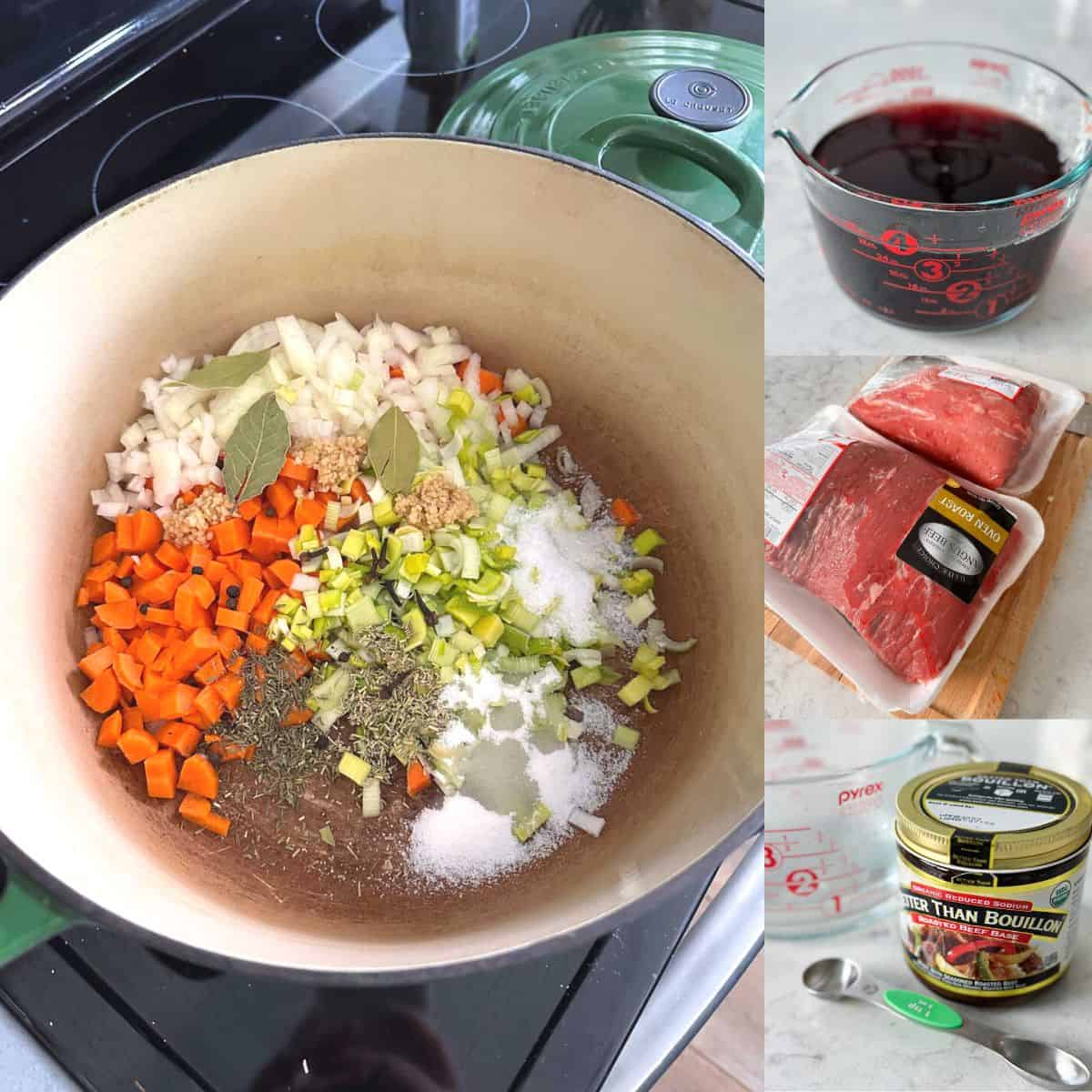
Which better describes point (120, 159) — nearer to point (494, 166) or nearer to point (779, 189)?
point (494, 166)

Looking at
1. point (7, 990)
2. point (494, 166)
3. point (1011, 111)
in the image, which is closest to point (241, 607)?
point (7, 990)

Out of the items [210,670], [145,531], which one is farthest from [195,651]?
[145,531]

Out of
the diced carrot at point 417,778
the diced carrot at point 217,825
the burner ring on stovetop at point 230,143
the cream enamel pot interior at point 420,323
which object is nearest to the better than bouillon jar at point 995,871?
the cream enamel pot interior at point 420,323

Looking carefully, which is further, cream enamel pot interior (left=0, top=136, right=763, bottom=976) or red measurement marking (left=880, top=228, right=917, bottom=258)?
cream enamel pot interior (left=0, top=136, right=763, bottom=976)

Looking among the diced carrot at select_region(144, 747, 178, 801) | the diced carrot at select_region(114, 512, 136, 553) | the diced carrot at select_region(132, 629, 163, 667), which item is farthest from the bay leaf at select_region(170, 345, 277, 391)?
the diced carrot at select_region(144, 747, 178, 801)

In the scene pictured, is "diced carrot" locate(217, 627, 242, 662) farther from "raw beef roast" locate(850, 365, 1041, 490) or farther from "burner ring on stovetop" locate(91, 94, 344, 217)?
"raw beef roast" locate(850, 365, 1041, 490)

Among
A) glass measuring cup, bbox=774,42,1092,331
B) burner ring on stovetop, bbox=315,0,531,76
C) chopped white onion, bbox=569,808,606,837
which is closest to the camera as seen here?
glass measuring cup, bbox=774,42,1092,331

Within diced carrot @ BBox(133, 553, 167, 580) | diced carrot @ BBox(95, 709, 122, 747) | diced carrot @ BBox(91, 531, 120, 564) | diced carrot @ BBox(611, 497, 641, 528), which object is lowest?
diced carrot @ BBox(611, 497, 641, 528)

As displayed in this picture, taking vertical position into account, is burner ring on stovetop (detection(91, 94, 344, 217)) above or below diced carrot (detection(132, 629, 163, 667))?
above

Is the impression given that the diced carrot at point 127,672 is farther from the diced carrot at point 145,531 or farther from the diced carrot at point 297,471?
the diced carrot at point 297,471
